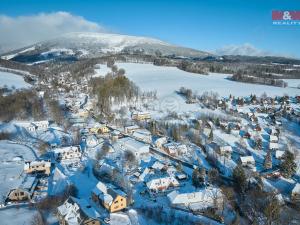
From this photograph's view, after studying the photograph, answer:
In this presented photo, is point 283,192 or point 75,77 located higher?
point 75,77

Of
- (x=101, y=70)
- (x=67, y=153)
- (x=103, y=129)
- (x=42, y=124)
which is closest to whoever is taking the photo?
(x=67, y=153)

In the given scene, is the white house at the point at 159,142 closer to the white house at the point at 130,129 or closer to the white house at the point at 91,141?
the white house at the point at 130,129

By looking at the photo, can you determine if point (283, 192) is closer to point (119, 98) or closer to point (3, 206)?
point (3, 206)

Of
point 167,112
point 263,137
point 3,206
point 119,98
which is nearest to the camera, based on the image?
point 3,206

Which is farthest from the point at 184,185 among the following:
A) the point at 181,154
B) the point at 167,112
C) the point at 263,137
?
the point at 167,112

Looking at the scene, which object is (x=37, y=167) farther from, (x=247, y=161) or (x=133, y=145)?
(x=247, y=161)

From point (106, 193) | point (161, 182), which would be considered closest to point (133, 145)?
point (161, 182)

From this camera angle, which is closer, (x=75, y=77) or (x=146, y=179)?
(x=146, y=179)
